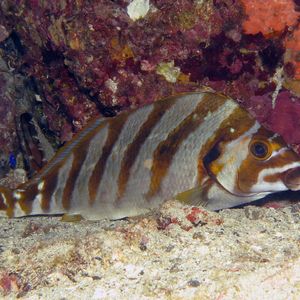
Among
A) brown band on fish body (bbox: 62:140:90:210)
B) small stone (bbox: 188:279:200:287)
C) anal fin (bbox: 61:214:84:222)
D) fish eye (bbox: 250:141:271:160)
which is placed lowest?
anal fin (bbox: 61:214:84:222)

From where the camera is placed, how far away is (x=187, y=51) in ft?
13.4

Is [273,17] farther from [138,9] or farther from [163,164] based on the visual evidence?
[163,164]

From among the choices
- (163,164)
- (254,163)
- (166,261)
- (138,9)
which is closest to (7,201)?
(163,164)

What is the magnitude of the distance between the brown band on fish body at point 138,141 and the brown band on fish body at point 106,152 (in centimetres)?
20

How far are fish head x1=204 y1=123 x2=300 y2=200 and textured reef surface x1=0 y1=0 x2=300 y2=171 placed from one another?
101 cm

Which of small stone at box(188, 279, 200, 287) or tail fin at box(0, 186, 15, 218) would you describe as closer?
small stone at box(188, 279, 200, 287)

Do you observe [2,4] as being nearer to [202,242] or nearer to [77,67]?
[77,67]

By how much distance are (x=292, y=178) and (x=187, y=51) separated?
1.72 meters

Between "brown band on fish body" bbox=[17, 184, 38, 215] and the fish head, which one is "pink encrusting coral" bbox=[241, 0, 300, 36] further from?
"brown band on fish body" bbox=[17, 184, 38, 215]

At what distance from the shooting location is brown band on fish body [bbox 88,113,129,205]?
3.90m

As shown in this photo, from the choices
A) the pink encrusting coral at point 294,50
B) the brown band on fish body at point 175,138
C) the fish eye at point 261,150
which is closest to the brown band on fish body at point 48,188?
the brown band on fish body at point 175,138

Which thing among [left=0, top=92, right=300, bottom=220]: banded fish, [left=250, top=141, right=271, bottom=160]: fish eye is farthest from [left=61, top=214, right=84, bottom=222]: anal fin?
[left=250, top=141, right=271, bottom=160]: fish eye

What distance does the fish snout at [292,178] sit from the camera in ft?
10.5

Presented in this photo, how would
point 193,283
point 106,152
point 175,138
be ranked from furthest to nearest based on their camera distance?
1. point 106,152
2. point 175,138
3. point 193,283
